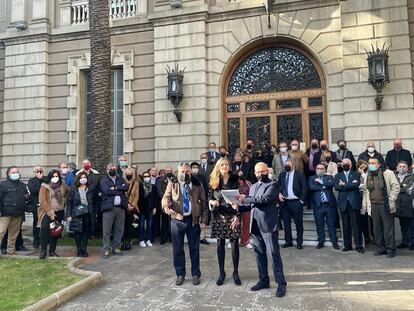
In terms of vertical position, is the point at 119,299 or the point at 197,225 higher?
the point at 197,225

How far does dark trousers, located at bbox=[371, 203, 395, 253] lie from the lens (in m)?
8.70

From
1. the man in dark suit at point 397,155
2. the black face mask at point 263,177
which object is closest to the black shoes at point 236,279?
the black face mask at point 263,177

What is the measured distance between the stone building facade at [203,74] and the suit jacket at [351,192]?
3.16 meters

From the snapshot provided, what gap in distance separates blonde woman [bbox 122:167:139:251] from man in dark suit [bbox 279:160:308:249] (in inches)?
140

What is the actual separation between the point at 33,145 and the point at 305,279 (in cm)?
1248

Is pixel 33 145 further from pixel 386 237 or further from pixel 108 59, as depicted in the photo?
pixel 386 237

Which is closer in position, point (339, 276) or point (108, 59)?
point (339, 276)

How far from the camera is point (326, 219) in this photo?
9.79m

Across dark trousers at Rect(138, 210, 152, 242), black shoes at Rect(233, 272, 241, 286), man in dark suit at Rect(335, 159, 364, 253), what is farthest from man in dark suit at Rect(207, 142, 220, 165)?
black shoes at Rect(233, 272, 241, 286)

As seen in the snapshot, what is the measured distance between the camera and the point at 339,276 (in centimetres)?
709

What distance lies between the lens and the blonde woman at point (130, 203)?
9.91 m

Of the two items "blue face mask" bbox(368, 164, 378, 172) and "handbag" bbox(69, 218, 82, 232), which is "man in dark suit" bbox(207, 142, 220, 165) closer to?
"handbag" bbox(69, 218, 82, 232)

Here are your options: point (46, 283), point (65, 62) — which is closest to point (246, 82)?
point (65, 62)

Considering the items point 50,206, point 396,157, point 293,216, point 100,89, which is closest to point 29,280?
point 50,206
